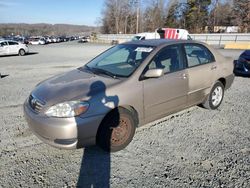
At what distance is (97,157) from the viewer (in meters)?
3.52

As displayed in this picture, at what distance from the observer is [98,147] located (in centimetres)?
379

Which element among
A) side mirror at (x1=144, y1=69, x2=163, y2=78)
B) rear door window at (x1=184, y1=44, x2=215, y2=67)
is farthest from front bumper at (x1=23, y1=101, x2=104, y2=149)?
rear door window at (x1=184, y1=44, x2=215, y2=67)

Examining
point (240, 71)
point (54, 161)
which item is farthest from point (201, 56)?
point (240, 71)

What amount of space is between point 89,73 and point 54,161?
1571 mm

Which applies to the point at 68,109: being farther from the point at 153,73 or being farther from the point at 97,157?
the point at 153,73

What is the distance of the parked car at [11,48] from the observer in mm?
21609

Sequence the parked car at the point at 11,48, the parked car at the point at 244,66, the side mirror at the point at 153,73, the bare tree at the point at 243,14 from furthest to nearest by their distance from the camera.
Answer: the bare tree at the point at 243,14 → the parked car at the point at 11,48 → the parked car at the point at 244,66 → the side mirror at the point at 153,73

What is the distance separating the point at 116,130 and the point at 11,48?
844 inches

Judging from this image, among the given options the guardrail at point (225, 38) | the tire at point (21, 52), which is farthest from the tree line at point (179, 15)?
the tire at point (21, 52)

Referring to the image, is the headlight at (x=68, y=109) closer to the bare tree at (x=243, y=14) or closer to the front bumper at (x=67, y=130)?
the front bumper at (x=67, y=130)

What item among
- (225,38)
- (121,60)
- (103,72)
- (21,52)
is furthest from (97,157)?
(225,38)

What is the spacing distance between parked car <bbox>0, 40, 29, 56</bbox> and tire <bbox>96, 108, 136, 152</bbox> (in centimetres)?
2120

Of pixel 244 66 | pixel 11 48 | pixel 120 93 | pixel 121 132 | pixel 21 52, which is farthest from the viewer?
pixel 21 52

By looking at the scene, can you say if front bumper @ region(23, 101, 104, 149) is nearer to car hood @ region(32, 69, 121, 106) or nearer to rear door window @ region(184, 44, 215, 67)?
car hood @ region(32, 69, 121, 106)
